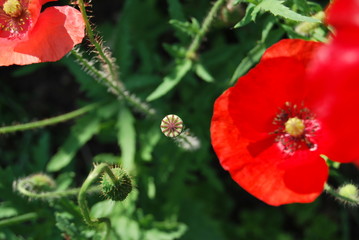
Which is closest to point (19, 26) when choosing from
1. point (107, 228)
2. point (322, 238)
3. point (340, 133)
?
point (107, 228)

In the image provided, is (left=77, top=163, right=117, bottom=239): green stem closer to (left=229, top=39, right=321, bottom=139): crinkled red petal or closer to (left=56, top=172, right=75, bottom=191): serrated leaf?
(left=229, top=39, right=321, bottom=139): crinkled red petal

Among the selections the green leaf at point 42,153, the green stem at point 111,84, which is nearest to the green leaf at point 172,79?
the green stem at point 111,84

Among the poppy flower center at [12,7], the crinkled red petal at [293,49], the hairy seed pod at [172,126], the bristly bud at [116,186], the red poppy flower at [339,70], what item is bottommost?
the bristly bud at [116,186]

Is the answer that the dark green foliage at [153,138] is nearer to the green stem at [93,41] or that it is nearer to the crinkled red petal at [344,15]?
the green stem at [93,41]

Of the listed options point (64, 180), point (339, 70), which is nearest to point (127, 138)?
point (64, 180)

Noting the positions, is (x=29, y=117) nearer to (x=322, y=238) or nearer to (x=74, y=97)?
(x=74, y=97)

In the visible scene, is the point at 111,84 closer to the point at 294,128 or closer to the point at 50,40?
the point at 50,40
